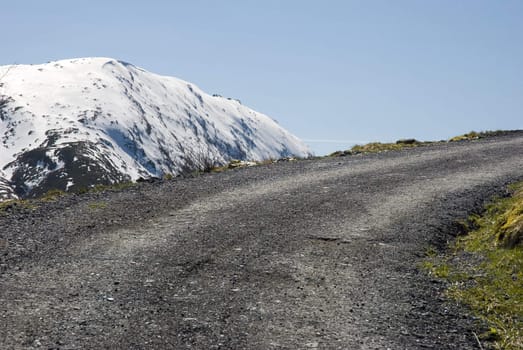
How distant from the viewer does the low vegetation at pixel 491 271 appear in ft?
26.3

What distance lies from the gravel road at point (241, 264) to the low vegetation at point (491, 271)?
1.20 feet

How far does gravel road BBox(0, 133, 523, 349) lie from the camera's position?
25.0 feet

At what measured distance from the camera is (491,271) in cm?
1015

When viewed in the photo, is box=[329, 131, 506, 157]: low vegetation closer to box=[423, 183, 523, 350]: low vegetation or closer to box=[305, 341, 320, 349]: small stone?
box=[423, 183, 523, 350]: low vegetation

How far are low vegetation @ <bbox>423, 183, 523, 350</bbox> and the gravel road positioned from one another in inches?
14.4

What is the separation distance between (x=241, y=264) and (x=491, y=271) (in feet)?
15.2

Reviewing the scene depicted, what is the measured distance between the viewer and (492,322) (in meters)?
8.06

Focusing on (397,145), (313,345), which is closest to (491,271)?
(313,345)

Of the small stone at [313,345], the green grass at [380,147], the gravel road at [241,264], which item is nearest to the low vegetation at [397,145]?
the green grass at [380,147]

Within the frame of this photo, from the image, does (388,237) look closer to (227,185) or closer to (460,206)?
(460,206)

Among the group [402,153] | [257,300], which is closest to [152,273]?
[257,300]

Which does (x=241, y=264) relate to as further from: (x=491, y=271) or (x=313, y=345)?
(x=491, y=271)

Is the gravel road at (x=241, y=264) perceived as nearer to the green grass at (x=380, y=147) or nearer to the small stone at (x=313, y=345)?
the small stone at (x=313, y=345)

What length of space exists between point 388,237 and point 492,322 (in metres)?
4.21
